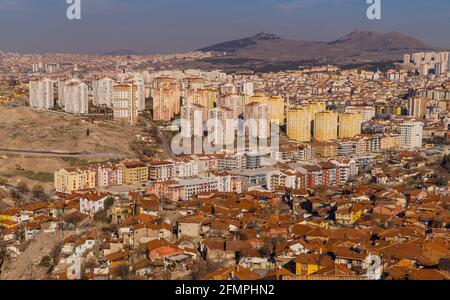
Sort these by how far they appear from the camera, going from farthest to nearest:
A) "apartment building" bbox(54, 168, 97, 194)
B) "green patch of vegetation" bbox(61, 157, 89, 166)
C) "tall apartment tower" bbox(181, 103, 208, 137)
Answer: "tall apartment tower" bbox(181, 103, 208, 137) < "green patch of vegetation" bbox(61, 157, 89, 166) < "apartment building" bbox(54, 168, 97, 194)

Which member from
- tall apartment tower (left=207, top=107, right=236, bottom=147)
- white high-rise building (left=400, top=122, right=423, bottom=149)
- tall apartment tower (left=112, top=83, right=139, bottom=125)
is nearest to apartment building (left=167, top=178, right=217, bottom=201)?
tall apartment tower (left=207, top=107, right=236, bottom=147)

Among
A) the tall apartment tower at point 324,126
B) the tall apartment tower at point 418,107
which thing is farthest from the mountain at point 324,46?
the tall apartment tower at point 324,126

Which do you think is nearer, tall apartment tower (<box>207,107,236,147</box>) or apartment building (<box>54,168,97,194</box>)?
apartment building (<box>54,168,97,194</box>)

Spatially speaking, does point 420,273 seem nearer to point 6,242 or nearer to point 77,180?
point 6,242

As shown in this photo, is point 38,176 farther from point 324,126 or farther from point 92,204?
point 324,126

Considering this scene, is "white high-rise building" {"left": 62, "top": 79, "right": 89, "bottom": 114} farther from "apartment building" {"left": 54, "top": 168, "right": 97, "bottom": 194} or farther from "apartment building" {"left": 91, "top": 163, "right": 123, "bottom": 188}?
"apartment building" {"left": 54, "top": 168, "right": 97, "bottom": 194}
